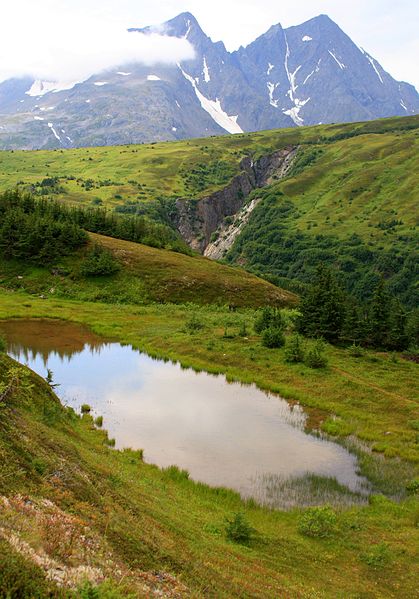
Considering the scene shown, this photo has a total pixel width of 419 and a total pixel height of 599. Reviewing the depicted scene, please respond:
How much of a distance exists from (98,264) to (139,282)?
7.52 metres

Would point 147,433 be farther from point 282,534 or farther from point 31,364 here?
point 31,364

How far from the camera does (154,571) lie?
38.6 ft

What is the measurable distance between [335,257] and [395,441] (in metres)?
165

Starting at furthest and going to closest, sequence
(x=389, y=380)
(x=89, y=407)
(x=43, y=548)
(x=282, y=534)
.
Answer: (x=389, y=380)
(x=89, y=407)
(x=282, y=534)
(x=43, y=548)

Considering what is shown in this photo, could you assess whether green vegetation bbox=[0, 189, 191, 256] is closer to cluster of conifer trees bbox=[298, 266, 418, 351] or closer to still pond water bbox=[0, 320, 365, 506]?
still pond water bbox=[0, 320, 365, 506]

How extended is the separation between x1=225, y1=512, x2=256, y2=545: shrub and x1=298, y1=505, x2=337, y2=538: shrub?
3.39m

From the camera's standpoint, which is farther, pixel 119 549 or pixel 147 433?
pixel 147 433

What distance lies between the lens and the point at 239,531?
752 inches

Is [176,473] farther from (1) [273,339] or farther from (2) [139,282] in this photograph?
(2) [139,282]

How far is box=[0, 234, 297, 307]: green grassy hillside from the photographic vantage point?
79500 millimetres

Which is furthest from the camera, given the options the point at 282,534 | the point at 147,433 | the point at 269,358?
the point at 269,358

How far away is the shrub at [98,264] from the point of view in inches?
3223

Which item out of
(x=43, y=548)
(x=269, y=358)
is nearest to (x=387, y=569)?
(x=43, y=548)

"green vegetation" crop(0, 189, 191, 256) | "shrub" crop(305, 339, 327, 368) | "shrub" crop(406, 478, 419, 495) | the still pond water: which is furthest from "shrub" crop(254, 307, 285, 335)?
"green vegetation" crop(0, 189, 191, 256)
